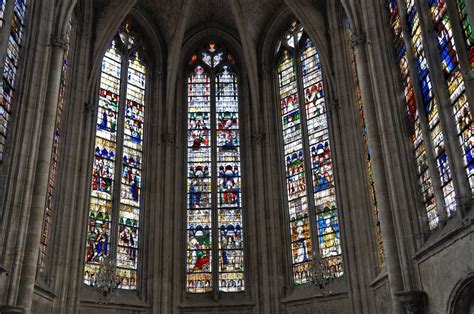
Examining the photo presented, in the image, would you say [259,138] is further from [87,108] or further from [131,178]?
[87,108]

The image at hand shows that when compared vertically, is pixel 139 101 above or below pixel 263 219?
above

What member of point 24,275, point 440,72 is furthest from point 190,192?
point 440,72

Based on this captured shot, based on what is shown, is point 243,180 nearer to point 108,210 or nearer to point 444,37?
point 108,210

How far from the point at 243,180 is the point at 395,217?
9.15 metres

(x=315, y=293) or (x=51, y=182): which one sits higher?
(x=51, y=182)

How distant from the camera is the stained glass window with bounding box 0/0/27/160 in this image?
14.4 metres

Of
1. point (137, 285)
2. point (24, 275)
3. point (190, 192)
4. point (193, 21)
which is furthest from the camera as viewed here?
point (193, 21)

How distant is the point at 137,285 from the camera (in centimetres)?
2017

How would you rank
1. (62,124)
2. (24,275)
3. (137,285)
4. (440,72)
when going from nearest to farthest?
(440,72) → (24,275) → (62,124) → (137,285)

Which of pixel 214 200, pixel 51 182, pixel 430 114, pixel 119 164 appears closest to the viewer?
pixel 430 114

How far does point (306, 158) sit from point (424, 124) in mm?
7985

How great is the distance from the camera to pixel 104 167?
20703 mm

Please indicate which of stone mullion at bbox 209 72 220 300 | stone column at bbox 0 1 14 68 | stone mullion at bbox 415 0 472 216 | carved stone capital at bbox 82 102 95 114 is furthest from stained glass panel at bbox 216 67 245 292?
stone mullion at bbox 415 0 472 216

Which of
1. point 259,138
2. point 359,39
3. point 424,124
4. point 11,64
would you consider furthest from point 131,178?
point 424,124
